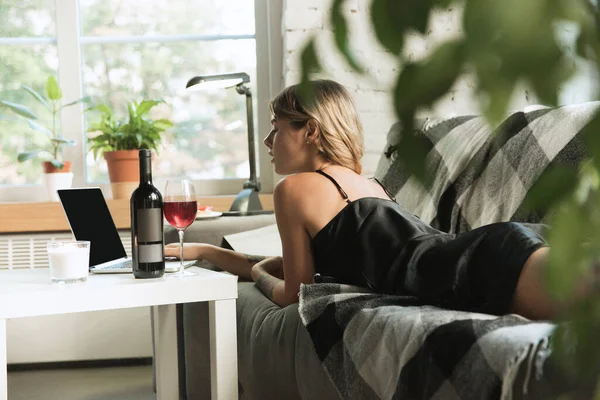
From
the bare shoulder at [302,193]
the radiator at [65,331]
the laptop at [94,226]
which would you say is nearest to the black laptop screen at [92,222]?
the laptop at [94,226]

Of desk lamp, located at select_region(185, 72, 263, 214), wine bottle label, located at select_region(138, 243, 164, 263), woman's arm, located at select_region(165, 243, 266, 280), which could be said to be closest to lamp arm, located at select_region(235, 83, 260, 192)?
desk lamp, located at select_region(185, 72, 263, 214)

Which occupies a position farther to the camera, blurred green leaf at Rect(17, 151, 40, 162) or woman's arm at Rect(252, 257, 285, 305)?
blurred green leaf at Rect(17, 151, 40, 162)

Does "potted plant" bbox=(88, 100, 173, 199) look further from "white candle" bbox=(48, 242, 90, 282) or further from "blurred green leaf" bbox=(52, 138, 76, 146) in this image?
"white candle" bbox=(48, 242, 90, 282)

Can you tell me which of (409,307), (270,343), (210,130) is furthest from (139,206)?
(210,130)

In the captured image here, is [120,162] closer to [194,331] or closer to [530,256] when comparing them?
[194,331]

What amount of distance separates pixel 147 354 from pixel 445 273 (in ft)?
6.21

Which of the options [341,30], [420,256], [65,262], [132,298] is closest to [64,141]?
[65,262]

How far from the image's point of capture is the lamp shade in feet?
9.52

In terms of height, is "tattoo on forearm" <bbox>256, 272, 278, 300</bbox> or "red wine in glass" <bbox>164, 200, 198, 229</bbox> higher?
"red wine in glass" <bbox>164, 200, 198, 229</bbox>

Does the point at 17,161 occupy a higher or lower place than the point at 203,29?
lower

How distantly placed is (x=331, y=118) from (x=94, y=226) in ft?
2.23

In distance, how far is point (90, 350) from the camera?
312 centimetres

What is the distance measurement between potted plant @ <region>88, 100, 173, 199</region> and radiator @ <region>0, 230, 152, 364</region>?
10.2 inches

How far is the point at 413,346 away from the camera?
1.25 meters
